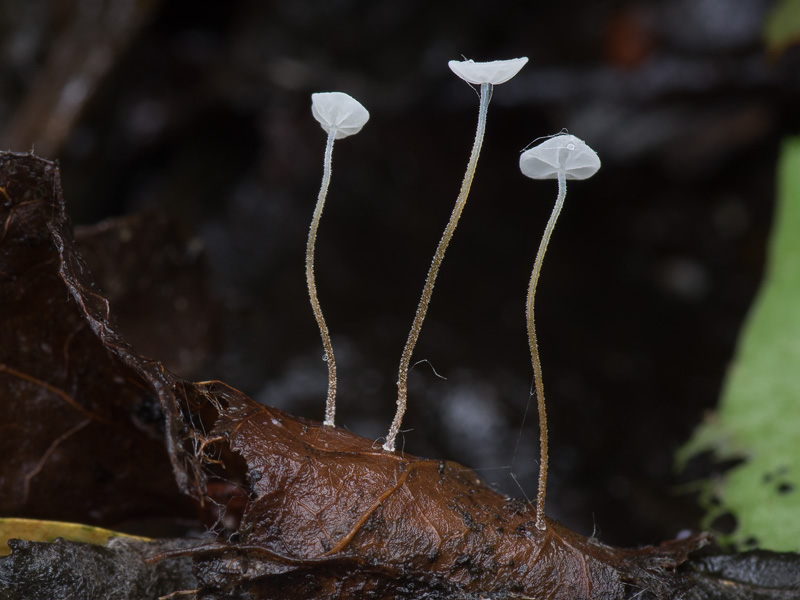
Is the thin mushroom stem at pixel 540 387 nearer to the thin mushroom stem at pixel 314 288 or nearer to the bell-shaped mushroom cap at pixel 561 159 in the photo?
the bell-shaped mushroom cap at pixel 561 159

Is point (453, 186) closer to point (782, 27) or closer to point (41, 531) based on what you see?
point (782, 27)

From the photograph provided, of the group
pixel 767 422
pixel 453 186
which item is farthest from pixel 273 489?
pixel 453 186

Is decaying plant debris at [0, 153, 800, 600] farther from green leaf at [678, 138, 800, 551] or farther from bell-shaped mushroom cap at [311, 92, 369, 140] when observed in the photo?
bell-shaped mushroom cap at [311, 92, 369, 140]

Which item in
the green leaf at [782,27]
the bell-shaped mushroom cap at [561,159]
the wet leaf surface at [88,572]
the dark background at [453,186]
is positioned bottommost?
the wet leaf surface at [88,572]

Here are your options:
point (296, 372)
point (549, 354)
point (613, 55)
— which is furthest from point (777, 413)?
point (613, 55)

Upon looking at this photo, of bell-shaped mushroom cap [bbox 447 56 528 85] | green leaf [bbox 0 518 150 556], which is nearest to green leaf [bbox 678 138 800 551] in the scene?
bell-shaped mushroom cap [bbox 447 56 528 85]

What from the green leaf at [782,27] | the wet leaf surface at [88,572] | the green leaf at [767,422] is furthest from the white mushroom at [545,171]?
the green leaf at [782,27]
